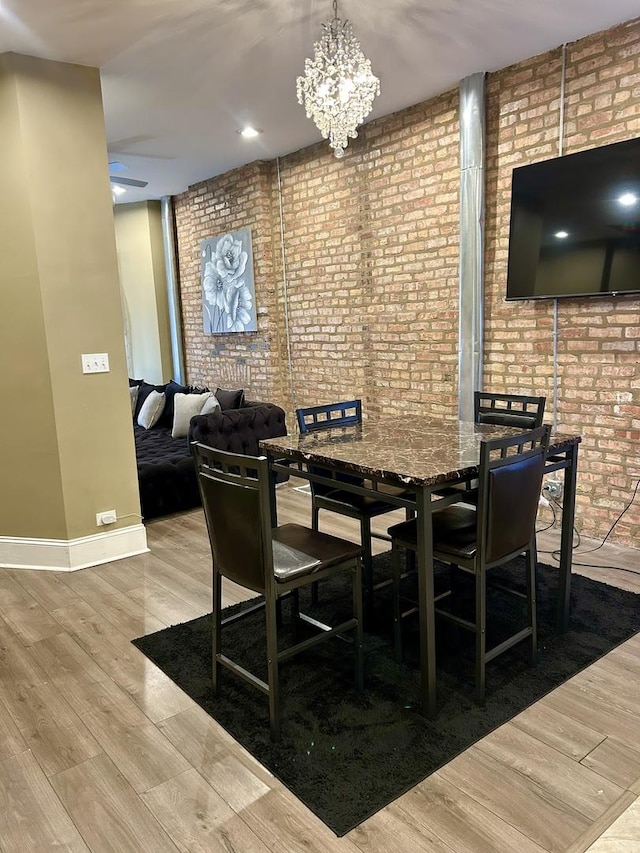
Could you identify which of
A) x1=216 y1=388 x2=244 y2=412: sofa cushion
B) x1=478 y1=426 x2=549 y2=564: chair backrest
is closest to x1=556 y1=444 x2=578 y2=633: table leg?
x1=478 y1=426 x2=549 y2=564: chair backrest

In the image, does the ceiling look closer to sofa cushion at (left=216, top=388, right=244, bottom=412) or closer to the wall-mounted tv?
the wall-mounted tv

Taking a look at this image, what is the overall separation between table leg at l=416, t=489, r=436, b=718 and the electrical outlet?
203cm

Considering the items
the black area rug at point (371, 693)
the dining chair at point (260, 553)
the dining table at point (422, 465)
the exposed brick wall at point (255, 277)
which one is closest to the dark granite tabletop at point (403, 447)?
the dining table at point (422, 465)

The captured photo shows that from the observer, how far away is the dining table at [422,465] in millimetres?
2010

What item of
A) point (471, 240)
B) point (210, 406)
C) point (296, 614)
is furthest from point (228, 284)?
point (296, 614)

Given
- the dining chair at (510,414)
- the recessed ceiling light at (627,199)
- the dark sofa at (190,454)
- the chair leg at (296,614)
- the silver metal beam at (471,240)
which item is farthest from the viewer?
the dark sofa at (190,454)

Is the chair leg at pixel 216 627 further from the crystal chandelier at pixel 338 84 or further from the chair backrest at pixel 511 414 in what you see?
the crystal chandelier at pixel 338 84

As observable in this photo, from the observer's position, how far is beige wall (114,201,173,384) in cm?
696

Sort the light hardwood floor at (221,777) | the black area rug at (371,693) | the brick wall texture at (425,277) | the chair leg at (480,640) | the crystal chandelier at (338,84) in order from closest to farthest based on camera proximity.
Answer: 1. the light hardwood floor at (221,777)
2. the black area rug at (371,693)
3. the chair leg at (480,640)
4. the crystal chandelier at (338,84)
5. the brick wall texture at (425,277)

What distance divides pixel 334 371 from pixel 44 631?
10.4 ft

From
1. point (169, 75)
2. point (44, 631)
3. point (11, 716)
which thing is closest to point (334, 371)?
point (169, 75)

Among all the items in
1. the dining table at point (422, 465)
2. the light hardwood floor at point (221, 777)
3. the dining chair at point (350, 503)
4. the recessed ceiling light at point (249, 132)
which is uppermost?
the recessed ceiling light at point (249, 132)

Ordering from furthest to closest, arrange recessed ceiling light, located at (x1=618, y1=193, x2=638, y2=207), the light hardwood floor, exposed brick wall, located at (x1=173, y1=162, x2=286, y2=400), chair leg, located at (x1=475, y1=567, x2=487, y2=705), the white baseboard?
exposed brick wall, located at (x1=173, y1=162, x2=286, y2=400)
the white baseboard
recessed ceiling light, located at (x1=618, y1=193, x2=638, y2=207)
chair leg, located at (x1=475, y1=567, x2=487, y2=705)
the light hardwood floor

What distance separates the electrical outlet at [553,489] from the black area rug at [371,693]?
857mm
